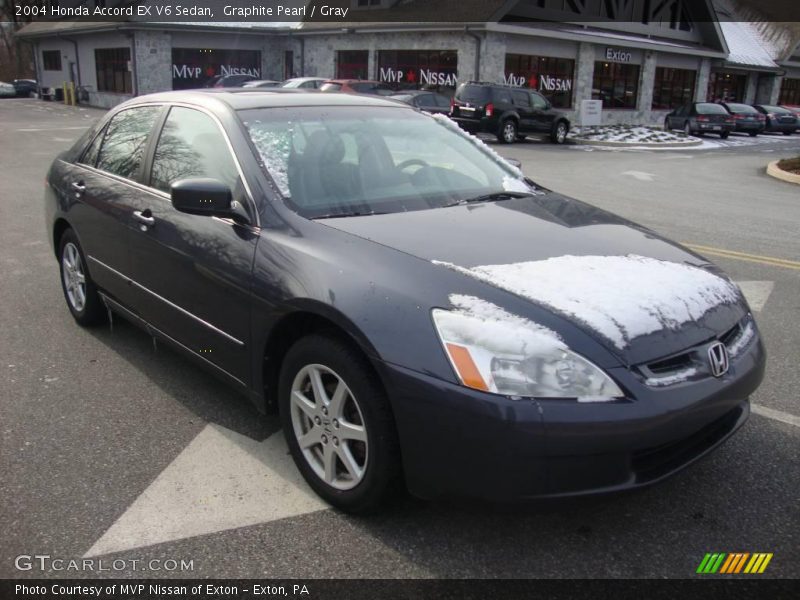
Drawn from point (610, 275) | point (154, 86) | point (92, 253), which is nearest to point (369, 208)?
point (610, 275)

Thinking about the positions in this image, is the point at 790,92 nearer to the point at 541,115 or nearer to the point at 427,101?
the point at 541,115

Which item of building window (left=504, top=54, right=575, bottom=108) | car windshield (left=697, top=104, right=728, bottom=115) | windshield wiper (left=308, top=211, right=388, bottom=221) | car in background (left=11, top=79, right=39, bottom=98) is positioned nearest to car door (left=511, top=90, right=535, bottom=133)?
building window (left=504, top=54, right=575, bottom=108)

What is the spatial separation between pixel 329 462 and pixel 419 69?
28.5 meters

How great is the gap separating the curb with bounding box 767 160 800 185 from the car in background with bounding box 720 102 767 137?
16.0 meters

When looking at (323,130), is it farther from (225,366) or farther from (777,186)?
(777,186)

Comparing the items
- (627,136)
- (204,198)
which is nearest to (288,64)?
(627,136)

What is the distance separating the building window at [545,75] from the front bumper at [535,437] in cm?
2789

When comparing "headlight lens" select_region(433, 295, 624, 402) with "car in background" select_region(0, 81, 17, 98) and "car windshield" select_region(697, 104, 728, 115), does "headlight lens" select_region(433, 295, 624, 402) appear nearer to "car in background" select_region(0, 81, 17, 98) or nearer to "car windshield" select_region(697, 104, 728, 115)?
"car windshield" select_region(697, 104, 728, 115)

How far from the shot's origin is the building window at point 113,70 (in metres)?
32.4

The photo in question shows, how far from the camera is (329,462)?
112 inches

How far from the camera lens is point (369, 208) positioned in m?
3.31

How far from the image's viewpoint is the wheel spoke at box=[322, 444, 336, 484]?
2844 millimetres

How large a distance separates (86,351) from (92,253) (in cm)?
62

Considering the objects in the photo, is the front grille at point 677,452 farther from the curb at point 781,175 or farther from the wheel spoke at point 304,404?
the curb at point 781,175
